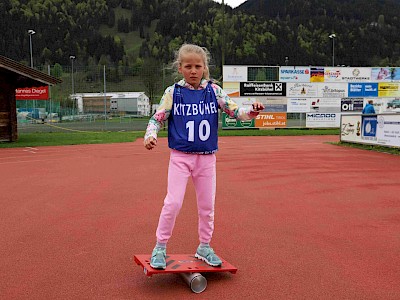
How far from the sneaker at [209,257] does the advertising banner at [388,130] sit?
12.4 meters

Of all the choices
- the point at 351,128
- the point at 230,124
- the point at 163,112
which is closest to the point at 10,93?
the point at 230,124

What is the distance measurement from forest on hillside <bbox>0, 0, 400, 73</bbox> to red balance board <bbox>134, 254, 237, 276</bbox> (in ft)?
289

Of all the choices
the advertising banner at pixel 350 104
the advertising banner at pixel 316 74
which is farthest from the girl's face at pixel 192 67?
the advertising banner at pixel 350 104

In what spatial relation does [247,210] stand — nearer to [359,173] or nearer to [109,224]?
[109,224]

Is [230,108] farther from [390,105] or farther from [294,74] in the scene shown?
[390,105]

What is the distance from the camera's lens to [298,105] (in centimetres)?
2930

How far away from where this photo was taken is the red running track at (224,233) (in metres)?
3.75

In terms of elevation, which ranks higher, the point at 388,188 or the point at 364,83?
the point at 364,83

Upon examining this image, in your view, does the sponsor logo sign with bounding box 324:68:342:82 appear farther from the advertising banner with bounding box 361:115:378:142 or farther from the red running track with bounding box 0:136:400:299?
the red running track with bounding box 0:136:400:299

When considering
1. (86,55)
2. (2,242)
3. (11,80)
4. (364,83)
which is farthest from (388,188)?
(86,55)

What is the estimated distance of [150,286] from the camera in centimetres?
378

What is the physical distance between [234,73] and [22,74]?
523 inches

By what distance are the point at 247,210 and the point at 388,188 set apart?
3.29 meters

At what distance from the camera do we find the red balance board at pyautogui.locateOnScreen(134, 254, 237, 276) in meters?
3.72
